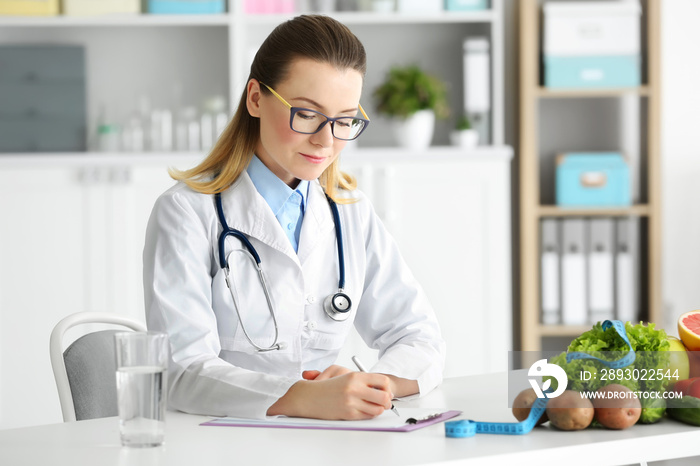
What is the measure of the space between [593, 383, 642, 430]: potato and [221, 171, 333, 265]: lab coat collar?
0.60 meters

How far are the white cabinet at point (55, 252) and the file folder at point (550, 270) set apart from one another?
1454 mm

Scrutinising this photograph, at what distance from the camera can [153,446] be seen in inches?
39.4

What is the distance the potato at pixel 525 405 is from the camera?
3.44 feet

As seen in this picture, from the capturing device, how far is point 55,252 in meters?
3.10

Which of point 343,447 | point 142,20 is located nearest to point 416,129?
point 142,20

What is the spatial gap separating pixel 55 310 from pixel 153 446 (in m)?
2.25

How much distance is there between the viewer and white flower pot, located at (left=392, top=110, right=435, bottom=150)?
127 inches

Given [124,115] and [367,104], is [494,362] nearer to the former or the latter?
[367,104]

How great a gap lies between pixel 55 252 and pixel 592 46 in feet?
6.98

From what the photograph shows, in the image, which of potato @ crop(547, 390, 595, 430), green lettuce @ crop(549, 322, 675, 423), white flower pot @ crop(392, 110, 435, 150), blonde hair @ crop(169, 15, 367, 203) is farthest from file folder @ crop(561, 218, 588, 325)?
potato @ crop(547, 390, 595, 430)

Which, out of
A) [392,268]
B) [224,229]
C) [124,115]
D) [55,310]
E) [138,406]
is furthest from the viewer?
[124,115]

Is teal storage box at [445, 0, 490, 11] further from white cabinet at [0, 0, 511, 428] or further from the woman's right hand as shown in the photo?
the woman's right hand

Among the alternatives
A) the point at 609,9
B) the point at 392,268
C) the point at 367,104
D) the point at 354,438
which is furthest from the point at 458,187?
the point at 354,438

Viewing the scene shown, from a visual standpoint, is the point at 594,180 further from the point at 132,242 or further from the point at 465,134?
the point at 132,242
